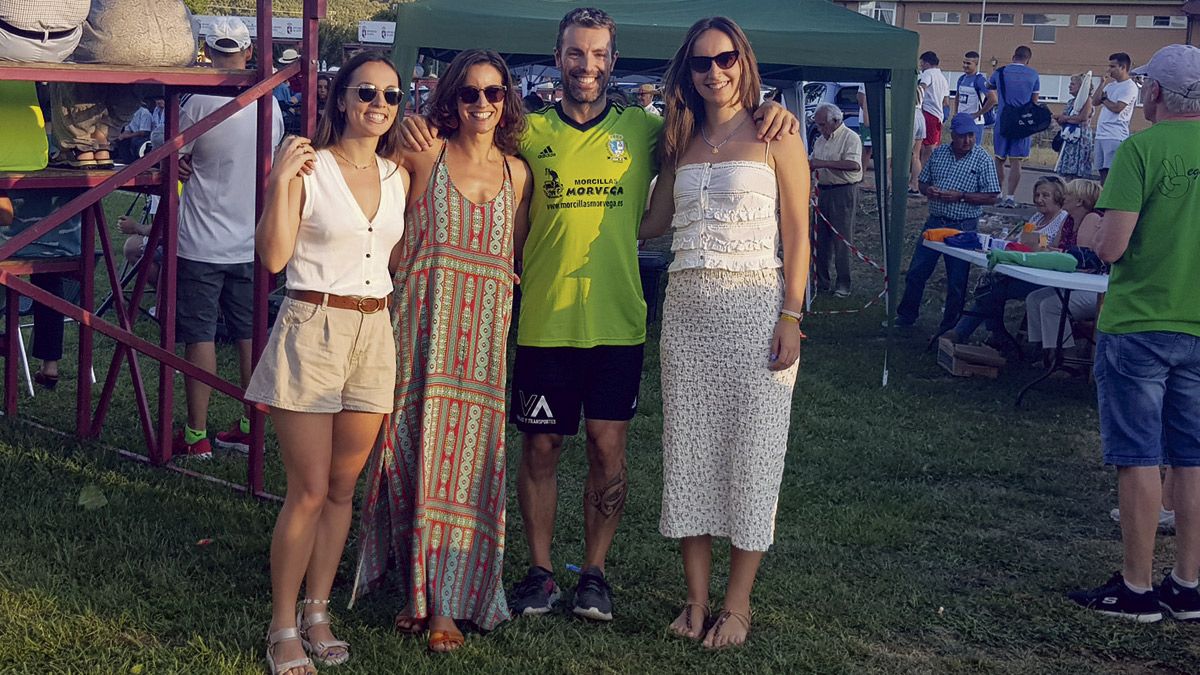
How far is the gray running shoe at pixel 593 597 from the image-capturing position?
13.4 ft

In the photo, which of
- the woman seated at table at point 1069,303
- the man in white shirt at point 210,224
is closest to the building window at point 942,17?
the woman seated at table at point 1069,303

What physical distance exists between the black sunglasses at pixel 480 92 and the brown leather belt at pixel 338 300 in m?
0.66

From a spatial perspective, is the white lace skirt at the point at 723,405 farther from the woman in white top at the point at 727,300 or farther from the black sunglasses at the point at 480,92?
the black sunglasses at the point at 480,92

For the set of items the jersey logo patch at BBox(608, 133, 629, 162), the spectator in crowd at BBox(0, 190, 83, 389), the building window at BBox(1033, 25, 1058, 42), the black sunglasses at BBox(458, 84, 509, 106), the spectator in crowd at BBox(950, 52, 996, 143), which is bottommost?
the spectator in crowd at BBox(0, 190, 83, 389)

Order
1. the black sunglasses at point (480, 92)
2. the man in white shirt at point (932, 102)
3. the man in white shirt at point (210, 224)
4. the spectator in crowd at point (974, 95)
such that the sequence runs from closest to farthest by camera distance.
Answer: the black sunglasses at point (480, 92) → the man in white shirt at point (210, 224) → the man in white shirt at point (932, 102) → the spectator in crowd at point (974, 95)

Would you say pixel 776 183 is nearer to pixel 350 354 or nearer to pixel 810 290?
pixel 350 354

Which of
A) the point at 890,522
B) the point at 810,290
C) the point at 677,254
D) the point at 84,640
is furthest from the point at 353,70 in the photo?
Result: the point at 810,290

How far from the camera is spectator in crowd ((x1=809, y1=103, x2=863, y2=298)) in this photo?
37.2 ft

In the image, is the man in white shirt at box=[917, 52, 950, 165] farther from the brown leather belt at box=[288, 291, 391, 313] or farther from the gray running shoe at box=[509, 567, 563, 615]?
the brown leather belt at box=[288, 291, 391, 313]

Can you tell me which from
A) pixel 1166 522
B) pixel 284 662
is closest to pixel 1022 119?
pixel 1166 522

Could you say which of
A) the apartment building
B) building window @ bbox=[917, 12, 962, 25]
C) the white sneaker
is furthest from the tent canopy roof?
building window @ bbox=[917, 12, 962, 25]

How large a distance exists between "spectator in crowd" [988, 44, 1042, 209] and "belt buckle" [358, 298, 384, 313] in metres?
12.5

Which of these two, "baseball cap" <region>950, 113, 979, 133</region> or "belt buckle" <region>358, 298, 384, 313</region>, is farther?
"baseball cap" <region>950, 113, 979, 133</region>

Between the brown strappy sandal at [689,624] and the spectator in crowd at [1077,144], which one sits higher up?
the spectator in crowd at [1077,144]
